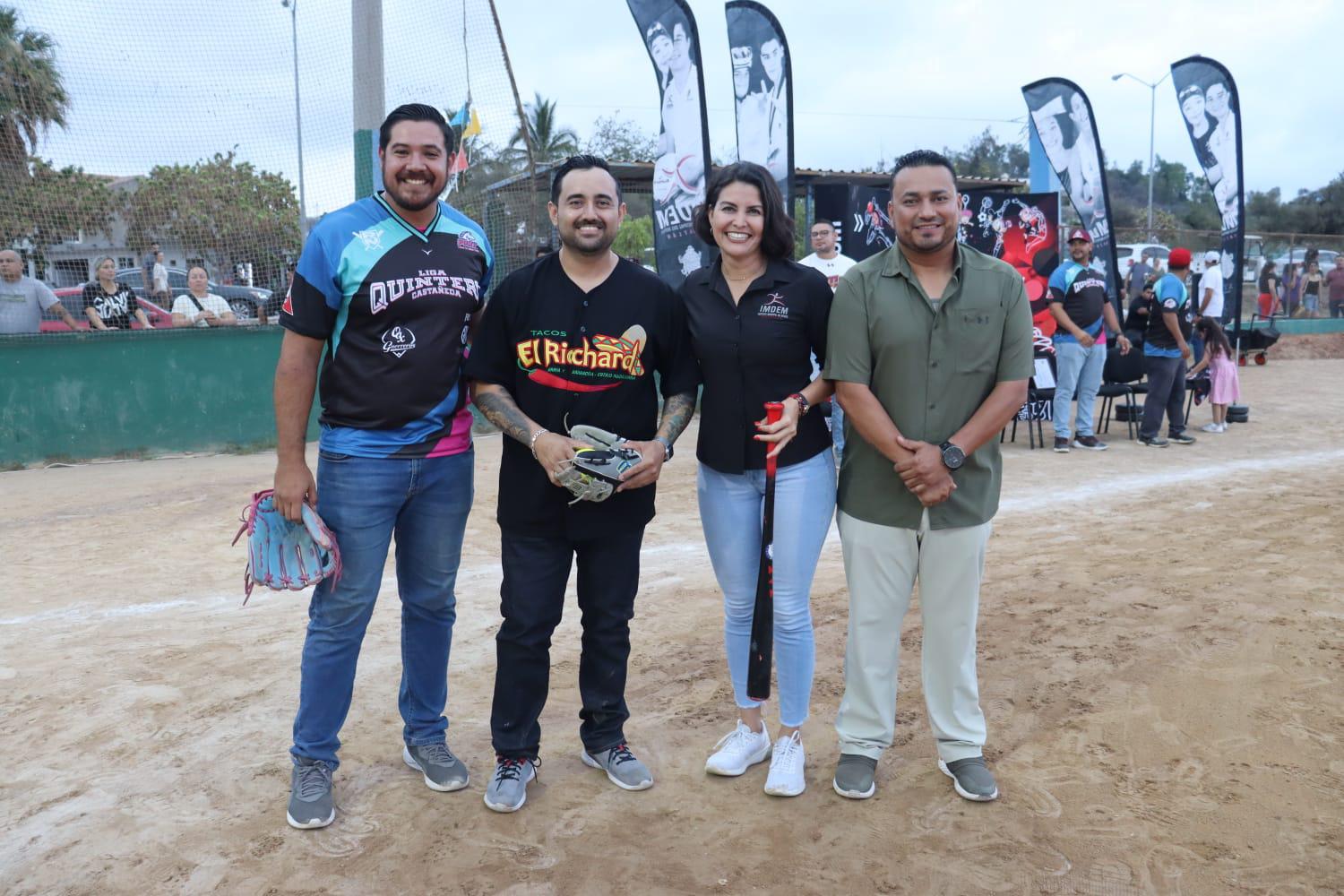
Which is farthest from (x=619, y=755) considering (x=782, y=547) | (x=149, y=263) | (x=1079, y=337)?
(x=149, y=263)

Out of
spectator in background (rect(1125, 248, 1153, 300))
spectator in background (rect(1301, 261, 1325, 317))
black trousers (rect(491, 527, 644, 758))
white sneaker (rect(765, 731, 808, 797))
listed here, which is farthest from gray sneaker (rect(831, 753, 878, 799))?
spectator in background (rect(1301, 261, 1325, 317))

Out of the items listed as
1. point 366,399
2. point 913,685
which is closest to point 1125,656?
point 913,685

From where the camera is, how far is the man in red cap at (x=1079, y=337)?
9.16 meters

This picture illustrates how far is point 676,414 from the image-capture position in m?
3.14

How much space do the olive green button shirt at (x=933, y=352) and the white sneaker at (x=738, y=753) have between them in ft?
2.86

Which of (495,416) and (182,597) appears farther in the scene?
(182,597)

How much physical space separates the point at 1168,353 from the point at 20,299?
35.2 feet

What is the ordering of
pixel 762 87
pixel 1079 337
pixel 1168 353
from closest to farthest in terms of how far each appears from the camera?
pixel 1079 337, pixel 1168 353, pixel 762 87

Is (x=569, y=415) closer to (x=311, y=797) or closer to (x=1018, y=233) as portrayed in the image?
(x=311, y=797)

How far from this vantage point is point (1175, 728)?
347 centimetres

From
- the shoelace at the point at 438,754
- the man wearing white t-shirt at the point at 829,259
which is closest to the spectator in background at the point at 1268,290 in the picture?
the man wearing white t-shirt at the point at 829,259

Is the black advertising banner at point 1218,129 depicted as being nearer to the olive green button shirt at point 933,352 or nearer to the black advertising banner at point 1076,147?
the black advertising banner at point 1076,147

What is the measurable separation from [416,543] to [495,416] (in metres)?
0.50

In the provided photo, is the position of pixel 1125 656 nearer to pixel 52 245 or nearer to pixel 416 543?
pixel 416 543
